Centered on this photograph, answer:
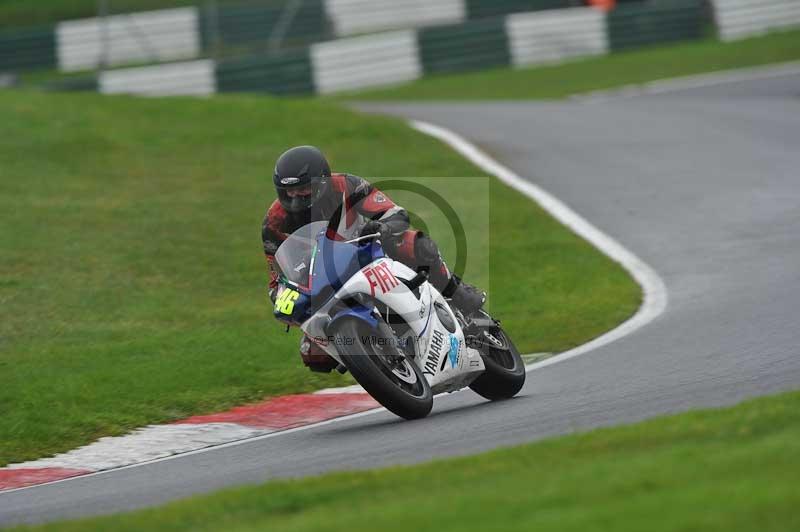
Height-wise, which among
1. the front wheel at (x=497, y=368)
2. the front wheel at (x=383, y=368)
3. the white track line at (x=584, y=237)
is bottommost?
the white track line at (x=584, y=237)

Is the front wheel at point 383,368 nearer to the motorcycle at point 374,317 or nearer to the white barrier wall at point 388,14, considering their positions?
the motorcycle at point 374,317

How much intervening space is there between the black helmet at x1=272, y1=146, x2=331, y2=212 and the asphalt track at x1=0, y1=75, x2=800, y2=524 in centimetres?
144

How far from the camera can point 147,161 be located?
18.5m

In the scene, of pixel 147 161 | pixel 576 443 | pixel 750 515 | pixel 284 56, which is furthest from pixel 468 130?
pixel 750 515

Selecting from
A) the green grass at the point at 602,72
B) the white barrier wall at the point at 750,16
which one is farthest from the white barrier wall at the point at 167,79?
the white barrier wall at the point at 750,16

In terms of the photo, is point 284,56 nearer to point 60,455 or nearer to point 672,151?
point 672,151

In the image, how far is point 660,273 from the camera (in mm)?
13156

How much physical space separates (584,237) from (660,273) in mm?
1795

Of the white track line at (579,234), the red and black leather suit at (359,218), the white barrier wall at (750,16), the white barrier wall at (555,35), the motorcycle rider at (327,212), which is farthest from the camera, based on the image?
the white barrier wall at (750,16)

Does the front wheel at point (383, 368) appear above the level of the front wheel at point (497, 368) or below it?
above

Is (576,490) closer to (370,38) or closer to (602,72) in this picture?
(602,72)

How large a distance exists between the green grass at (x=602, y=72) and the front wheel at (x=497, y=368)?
1803cm

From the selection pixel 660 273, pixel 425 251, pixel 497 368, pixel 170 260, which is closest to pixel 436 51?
pixel 170 260

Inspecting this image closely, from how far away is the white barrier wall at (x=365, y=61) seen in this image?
28.1 metres
